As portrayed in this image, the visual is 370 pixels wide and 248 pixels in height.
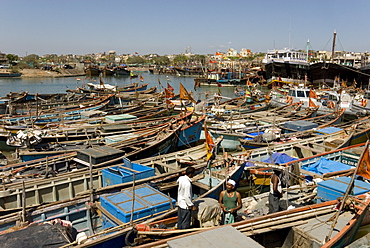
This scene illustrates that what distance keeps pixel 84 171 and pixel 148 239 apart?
200 inches

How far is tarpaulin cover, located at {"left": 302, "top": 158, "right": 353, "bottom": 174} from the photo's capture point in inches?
475

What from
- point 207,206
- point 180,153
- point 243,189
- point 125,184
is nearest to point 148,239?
point 207,206

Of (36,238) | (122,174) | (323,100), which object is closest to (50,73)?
(323,100)

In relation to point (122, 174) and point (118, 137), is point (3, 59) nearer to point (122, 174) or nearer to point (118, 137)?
point (118, 137)

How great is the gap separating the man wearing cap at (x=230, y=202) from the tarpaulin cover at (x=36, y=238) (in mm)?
3157

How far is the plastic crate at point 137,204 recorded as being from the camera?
7.43m

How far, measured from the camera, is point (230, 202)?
7012mm

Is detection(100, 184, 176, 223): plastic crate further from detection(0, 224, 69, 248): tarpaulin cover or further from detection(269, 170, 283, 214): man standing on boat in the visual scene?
detection(269, 170, 283, 214): man standing on boat

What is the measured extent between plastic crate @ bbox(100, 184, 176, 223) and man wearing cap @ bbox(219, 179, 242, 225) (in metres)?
1.47

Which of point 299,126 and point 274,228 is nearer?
point 274,228

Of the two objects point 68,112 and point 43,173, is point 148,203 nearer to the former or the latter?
point 43,173

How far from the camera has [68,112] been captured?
25156 millimetres

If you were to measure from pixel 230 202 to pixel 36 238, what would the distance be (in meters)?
3.78

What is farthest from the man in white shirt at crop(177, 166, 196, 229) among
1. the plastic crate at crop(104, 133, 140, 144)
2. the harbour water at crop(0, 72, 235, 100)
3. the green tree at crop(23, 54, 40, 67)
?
the green tree at crop(23, 54, 40, 67)
